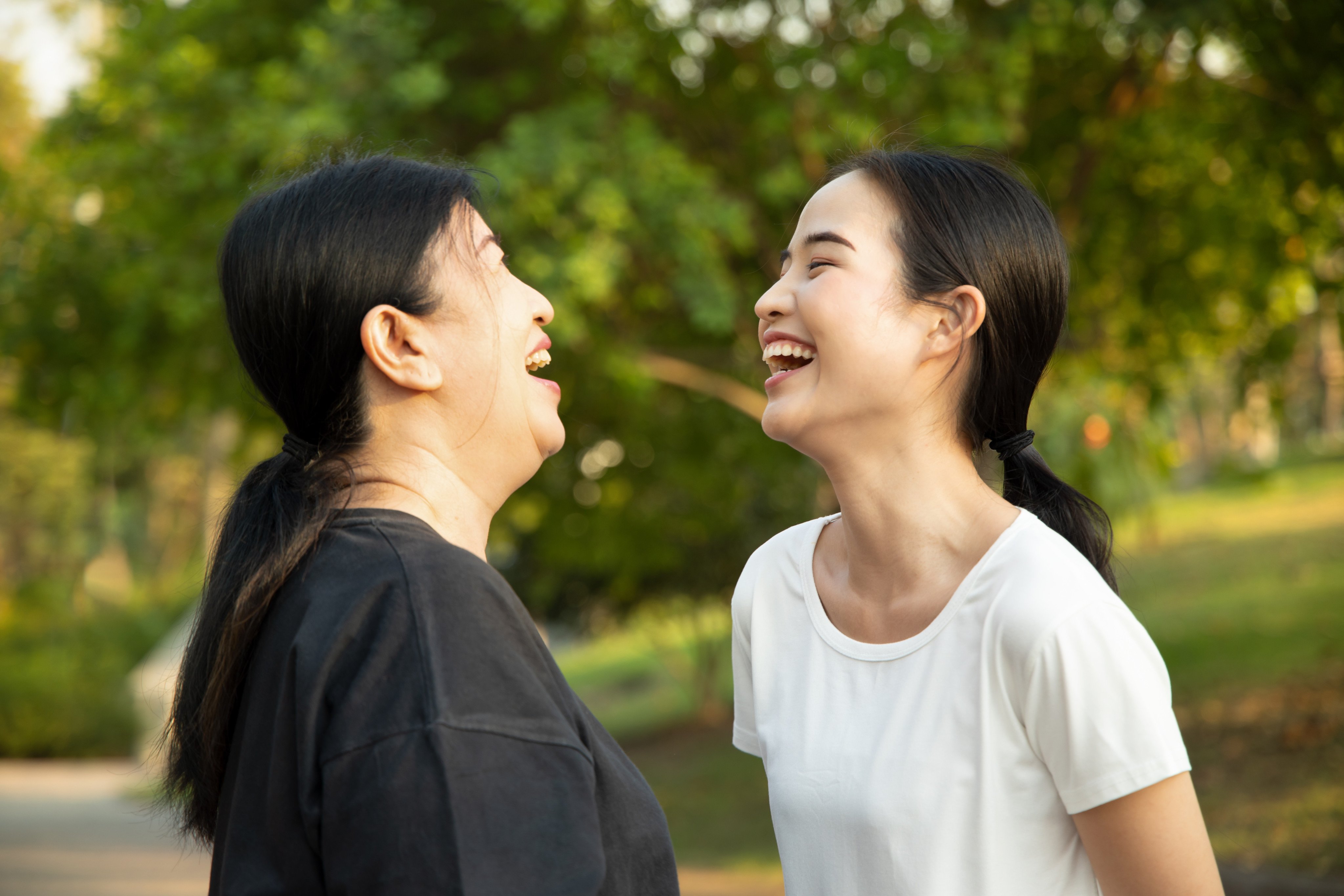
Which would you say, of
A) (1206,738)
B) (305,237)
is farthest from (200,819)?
(1206,738)

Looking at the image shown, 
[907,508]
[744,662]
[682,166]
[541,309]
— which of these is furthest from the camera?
[682,166]

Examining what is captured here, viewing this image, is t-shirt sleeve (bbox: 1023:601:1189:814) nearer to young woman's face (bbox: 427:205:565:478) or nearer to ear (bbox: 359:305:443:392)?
young woman's face (bbox: 427:205:565:478)

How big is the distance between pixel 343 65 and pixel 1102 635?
5983mm

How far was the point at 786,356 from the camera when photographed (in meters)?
1.99

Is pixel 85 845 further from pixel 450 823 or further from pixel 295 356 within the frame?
Result: pixel 450 823

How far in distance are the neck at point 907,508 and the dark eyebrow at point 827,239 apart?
33cm

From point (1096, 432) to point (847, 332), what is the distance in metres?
5.17

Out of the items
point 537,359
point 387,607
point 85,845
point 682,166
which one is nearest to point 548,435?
point 537,359

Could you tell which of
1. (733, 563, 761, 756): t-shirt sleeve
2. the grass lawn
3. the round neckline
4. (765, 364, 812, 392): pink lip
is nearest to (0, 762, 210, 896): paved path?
the grass lawn

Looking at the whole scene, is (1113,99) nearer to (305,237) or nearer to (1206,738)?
(1206,738)

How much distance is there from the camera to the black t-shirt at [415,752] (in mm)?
1266

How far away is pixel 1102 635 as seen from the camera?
5.16ft

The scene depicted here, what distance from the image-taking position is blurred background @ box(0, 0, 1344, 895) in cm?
657

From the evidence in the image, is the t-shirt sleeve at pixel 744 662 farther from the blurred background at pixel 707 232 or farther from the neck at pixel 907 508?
the blurred background at pixel 707 232
